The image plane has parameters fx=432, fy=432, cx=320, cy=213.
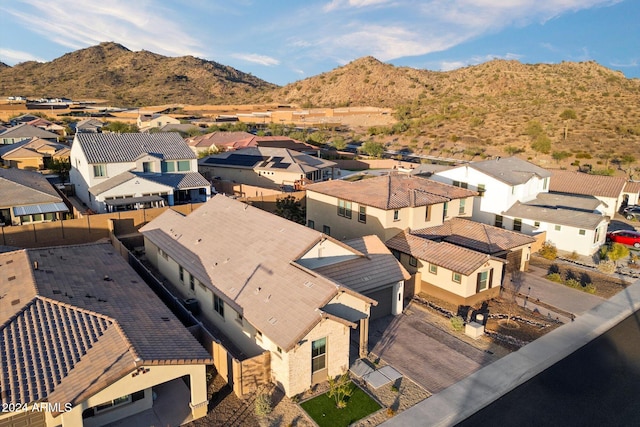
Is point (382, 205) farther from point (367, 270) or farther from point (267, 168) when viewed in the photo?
point (267, 168)

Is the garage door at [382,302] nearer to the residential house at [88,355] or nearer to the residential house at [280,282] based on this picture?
the residential house at [280,282]

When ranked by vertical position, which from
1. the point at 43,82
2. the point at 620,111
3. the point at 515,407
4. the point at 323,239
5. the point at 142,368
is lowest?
the point at 515,407

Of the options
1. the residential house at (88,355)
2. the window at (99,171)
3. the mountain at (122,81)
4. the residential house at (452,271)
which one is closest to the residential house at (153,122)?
the window at (99,171)

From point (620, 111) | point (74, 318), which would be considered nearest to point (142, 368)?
point (74, 318)

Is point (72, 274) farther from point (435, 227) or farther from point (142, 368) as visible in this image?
point (435, 227)

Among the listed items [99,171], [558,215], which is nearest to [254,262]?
[558,215]

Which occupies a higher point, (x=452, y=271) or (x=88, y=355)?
(x=88, y=355)
